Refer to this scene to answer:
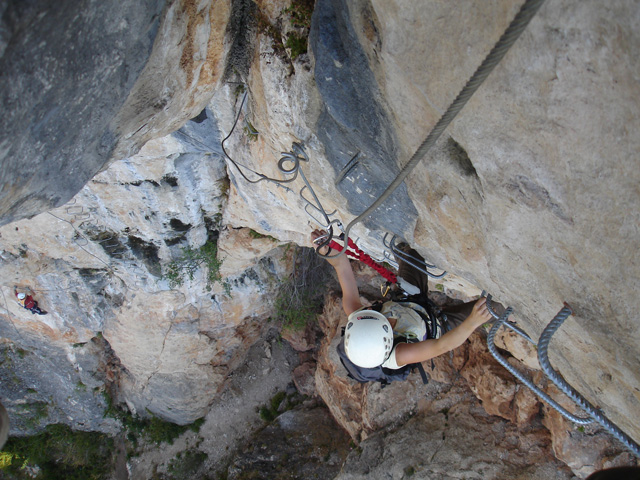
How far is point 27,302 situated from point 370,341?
501 centimetres

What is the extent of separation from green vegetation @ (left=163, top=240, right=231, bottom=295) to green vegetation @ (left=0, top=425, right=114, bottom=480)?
16.7 feet

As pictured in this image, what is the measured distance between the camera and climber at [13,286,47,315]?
5.45m

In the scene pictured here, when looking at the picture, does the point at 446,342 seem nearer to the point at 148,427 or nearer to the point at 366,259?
the point at 366,259

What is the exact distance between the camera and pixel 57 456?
8.22 meters

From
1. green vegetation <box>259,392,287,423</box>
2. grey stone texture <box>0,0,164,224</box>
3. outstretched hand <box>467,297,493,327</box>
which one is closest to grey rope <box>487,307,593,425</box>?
outstretched hand <box>467,297,493,327</box>

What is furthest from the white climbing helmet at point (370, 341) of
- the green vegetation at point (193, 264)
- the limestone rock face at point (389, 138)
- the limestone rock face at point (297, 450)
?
the limestone rock face at point (297, 450)

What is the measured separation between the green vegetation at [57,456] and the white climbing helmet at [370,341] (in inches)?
300

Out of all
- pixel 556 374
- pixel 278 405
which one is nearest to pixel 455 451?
pixel 556 374

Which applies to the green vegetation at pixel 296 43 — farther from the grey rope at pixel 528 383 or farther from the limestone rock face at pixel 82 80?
the grey rope at pixel 528 383

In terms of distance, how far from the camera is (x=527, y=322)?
7.00 ft

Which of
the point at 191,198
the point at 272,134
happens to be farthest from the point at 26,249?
the point at 272,134

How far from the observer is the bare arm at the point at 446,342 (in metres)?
2.44

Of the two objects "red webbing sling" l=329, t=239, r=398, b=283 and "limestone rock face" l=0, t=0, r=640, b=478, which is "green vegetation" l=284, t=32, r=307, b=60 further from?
"red webbing sling" l=329, t=239, r=398, b=283

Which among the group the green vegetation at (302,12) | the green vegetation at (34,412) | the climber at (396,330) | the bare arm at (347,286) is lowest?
the green vegetation at (34,412)
